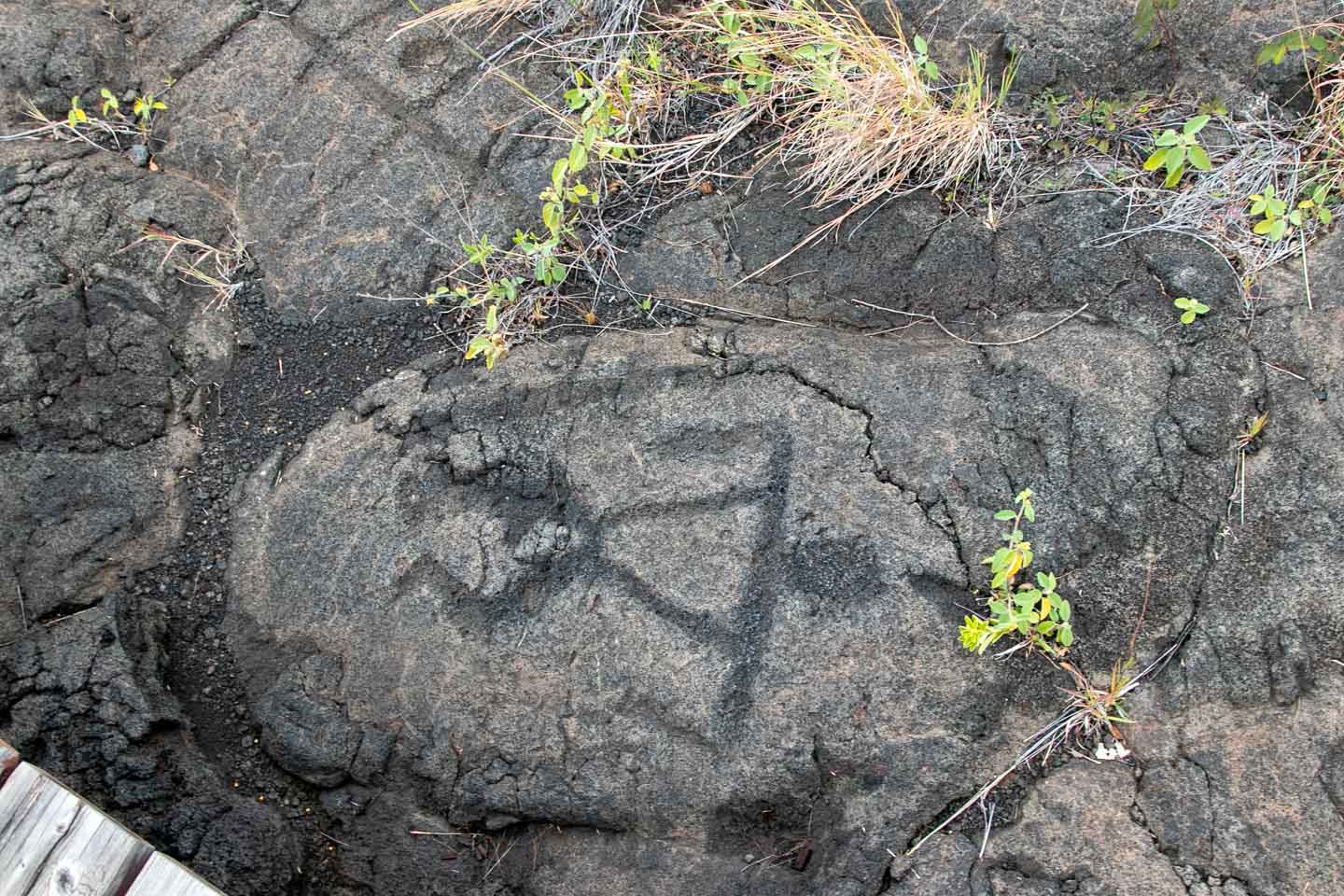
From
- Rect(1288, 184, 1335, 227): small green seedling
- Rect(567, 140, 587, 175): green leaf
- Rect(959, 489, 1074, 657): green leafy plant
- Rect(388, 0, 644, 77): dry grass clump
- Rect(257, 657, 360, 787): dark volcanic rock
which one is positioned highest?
Rect(388, 0, 644, 77): dry grass clump

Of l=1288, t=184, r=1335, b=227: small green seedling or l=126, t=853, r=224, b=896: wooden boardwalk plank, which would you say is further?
l=1288, t=184, r=1335, b=227: small green seedling

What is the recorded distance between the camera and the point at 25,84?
295 cm

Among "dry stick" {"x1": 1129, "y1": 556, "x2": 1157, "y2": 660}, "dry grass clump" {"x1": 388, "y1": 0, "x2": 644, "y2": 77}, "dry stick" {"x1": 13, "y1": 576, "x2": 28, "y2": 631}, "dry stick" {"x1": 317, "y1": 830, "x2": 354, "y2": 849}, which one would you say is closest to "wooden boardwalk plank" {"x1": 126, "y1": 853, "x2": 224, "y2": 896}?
"dry stick" {"x1": 317, "y1": 830, "x2": 354, "y2": 849}

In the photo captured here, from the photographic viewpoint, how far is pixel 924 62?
2666 mm

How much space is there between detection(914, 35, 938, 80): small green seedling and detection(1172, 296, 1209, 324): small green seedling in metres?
0.87

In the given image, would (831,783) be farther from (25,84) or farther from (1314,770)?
(25,84)

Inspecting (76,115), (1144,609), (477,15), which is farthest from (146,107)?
(1144,609)

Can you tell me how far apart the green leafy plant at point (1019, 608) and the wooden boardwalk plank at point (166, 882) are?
1.62 meters

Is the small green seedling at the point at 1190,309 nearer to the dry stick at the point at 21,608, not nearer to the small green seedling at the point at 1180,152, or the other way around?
the small green seedling at the point at 1180,152

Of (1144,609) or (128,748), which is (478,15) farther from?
(1144,609)

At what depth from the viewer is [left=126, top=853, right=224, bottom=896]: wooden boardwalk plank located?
6.43 feet

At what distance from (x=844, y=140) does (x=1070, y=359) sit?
808 mm

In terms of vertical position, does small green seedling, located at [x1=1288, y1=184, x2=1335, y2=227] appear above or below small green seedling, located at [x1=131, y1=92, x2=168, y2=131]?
below

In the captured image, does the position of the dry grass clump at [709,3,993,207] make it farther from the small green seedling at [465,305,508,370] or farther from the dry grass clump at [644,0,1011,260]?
the small green seedling at [465,305,508,370]
